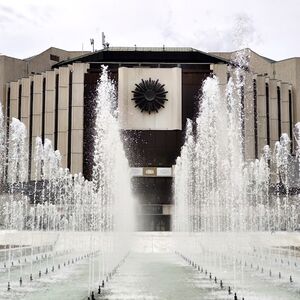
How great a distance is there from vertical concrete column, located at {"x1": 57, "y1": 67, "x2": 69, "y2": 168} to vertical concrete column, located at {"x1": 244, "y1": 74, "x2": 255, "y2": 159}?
15.1 meters

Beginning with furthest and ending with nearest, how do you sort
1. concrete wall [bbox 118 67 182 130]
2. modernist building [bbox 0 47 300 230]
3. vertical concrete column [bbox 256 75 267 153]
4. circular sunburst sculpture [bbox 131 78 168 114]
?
1. vertical concrete column [bbox 256 75 267 153]
2. concrete wall [bbox 118 67 182 130]
3. circular sunburst sculpture [bbox 131 78 168 114]
4. modernist building [bbox 0 47 300 230]

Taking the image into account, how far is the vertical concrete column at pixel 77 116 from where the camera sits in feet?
164

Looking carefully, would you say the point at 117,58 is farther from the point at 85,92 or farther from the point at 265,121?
the point at 265,121

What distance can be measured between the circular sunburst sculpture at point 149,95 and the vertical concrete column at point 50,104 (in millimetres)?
→ 7145

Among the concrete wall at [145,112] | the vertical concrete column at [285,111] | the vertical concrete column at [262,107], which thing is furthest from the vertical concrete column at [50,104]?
the vertical concrete column at [285,111]

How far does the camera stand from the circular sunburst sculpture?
49.9 meters

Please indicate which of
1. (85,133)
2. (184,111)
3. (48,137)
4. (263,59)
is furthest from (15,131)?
(263,59)

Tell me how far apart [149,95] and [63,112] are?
7469 mm

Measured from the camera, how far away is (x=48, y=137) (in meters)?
51.8

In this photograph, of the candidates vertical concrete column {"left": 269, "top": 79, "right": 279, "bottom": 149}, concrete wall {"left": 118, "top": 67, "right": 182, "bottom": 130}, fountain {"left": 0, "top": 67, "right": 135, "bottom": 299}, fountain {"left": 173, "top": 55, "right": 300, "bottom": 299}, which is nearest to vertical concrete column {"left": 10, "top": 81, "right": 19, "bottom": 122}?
fountain {"left": 0, "top": 67, "right": 135, "bottom": 299}

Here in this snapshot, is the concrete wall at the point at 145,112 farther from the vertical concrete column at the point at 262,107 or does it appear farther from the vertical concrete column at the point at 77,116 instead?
the vertical concrete column at the point at 262,107

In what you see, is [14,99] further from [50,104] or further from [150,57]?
[150,57]

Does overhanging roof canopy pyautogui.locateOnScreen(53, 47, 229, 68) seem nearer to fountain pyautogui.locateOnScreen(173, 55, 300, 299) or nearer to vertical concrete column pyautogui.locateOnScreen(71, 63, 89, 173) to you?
fountain pyautogui.locateOnScreen(173, 55, 300, 299)

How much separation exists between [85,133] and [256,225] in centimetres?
1591
